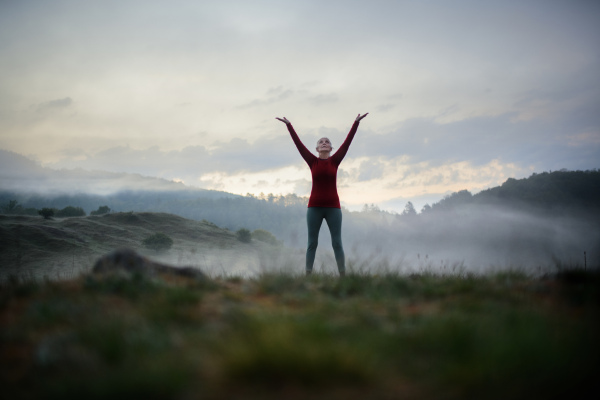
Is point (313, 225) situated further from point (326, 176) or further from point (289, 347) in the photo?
point (289, 347)

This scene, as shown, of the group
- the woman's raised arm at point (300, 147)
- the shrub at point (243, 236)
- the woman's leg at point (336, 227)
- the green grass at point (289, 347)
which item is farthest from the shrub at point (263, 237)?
the green grass at point (289, 347)

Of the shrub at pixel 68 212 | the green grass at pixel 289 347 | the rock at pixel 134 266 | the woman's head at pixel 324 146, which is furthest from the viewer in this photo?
the shrub at pixel 68 212

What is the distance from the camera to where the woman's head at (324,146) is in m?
7.81

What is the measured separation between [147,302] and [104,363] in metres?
1.31

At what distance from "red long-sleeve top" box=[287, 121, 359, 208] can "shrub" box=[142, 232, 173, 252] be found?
4281cm

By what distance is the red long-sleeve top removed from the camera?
748cm

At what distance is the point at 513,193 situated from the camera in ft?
463

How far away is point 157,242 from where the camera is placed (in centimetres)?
4509

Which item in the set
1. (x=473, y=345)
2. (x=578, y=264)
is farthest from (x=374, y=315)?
(x=578, y=264)

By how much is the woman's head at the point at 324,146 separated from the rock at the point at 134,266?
4194mm

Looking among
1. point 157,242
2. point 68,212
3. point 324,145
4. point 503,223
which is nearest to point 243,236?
point 157,242

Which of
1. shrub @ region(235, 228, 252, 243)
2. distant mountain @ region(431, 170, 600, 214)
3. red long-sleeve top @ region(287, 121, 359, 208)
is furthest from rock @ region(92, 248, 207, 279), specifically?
distant mountain @ region(431, 170, 600, 214)

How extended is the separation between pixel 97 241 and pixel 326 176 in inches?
1850

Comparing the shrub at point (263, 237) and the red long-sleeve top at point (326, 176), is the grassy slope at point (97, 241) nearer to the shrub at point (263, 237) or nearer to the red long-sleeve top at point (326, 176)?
the shrub at point (263, 237)
